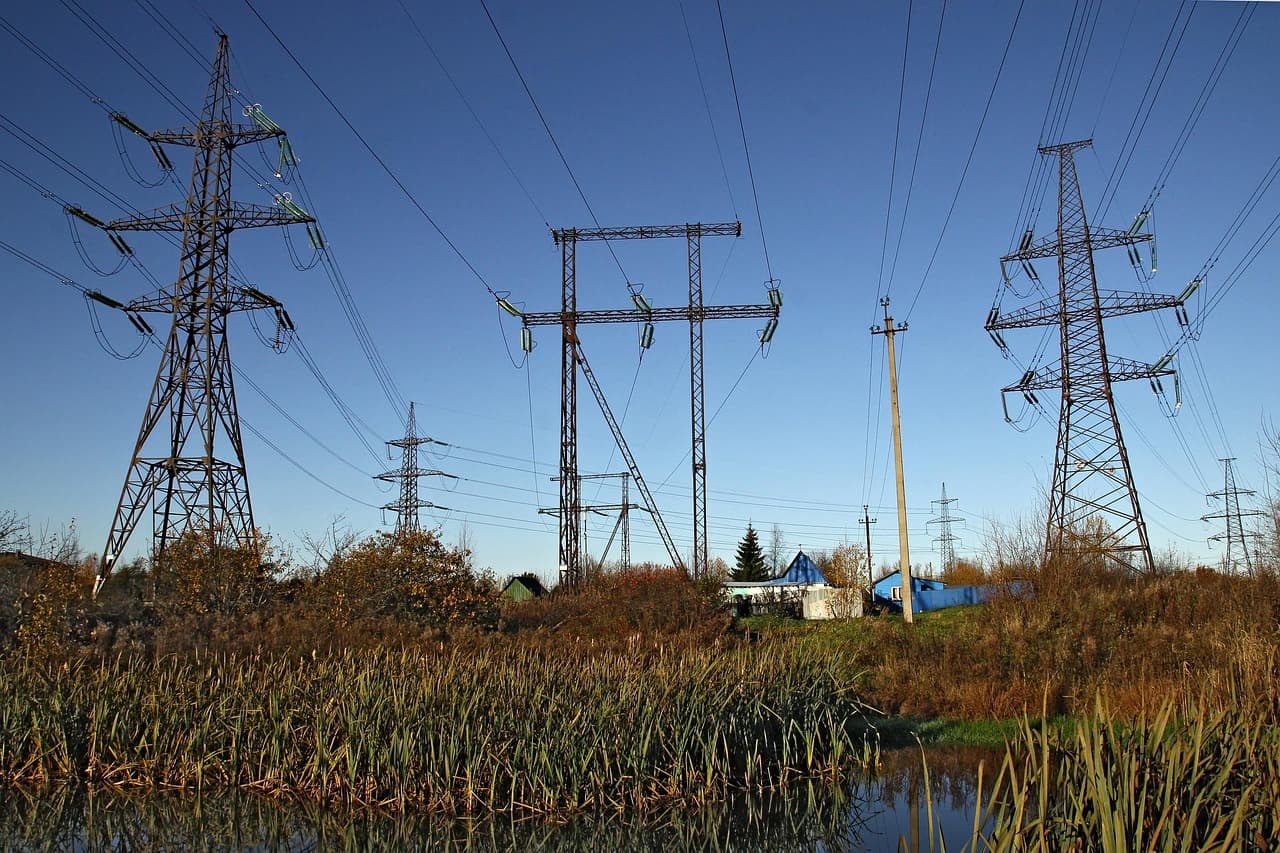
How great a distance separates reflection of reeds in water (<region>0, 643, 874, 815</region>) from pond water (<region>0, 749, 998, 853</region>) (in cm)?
32

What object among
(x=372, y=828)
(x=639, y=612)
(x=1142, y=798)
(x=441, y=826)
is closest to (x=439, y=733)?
(x=441, y=826)

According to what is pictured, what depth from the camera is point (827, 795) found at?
1300 cm

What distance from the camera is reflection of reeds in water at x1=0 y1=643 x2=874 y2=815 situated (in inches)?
456

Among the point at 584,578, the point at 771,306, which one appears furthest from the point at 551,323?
the point at 584,578

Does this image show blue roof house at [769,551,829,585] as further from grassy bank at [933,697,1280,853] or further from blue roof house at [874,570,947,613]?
grassy bank at [933,697,1280,853]

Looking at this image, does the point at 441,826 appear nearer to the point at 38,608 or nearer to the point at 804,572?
the point at 38,608

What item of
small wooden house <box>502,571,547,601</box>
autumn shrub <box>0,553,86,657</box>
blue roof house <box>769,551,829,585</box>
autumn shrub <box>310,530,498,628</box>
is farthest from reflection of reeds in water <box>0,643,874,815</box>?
blue roof house <box>769,551,829,585</box>

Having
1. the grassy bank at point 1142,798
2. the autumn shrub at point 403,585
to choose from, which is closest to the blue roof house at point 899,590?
the autumn shrub at point 403,585

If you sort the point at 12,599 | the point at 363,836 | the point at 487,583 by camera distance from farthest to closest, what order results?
the point at 487,583
the point at 12,599
the point at 363,836

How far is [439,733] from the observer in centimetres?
1165

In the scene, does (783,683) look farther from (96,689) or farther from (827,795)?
(96,689)

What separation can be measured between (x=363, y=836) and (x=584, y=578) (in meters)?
29.9

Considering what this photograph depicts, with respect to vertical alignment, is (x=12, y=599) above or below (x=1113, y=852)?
above

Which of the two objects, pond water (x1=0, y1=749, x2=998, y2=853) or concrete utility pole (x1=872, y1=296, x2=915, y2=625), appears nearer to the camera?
pond water (x1=0, y1=749, x2=998, y2=853)
